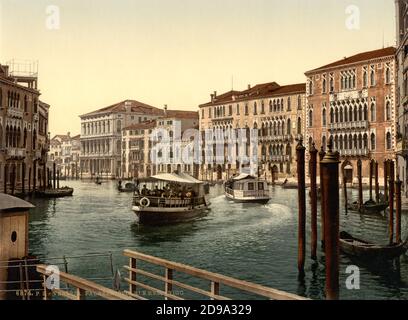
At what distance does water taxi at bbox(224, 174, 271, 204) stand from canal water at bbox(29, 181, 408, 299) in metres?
3.13

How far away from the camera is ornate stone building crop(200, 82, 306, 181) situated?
155 feet

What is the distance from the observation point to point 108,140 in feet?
201

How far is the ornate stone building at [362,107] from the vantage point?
3491cm

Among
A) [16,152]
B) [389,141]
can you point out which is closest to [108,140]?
[16,152]

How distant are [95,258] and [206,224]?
8.03 m

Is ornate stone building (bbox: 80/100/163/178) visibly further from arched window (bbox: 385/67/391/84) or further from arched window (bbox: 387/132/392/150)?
arched window (bbox: 387/132/392/150)

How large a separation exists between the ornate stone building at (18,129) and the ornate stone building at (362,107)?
18498 mm

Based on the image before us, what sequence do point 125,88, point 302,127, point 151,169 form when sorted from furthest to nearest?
1. point 151,169
2. point 302,127
3. point 125,88

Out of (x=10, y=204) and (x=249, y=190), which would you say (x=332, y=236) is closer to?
(x=10, y=204)

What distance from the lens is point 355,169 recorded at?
3444 cm

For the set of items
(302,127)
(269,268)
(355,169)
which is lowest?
(269,268)

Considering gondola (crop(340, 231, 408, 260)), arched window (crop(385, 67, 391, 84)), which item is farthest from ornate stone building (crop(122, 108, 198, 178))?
gondola (crop(340, 231, 408, 260))
